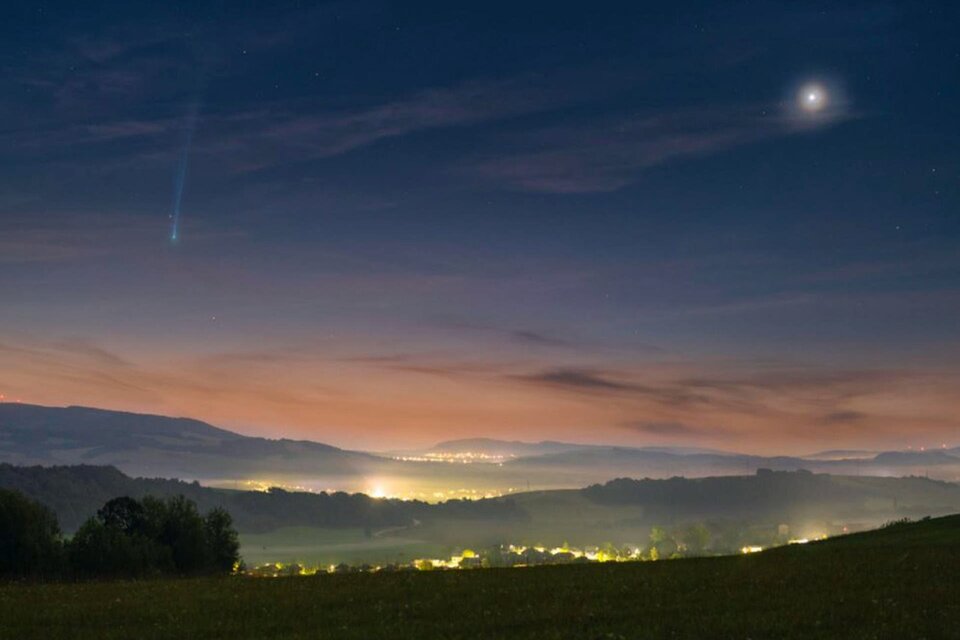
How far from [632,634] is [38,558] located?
1968 inches

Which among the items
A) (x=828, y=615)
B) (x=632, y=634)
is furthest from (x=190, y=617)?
(x=828, y=615)

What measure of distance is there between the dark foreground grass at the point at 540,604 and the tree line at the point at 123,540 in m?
19.6

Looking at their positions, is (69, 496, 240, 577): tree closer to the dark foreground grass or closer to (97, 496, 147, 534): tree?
(97, 496, 147, 534): tree

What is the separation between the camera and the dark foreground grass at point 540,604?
2330 centimetres

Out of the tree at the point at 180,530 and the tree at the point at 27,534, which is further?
the tree at the point at 180,530

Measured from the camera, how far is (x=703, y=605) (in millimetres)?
26172

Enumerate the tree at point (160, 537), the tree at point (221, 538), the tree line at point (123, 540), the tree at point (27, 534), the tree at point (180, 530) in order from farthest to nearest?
the tree at point (221, 538) → the tree at point (180, 530) → the tree at point (160, 537) → the tree at point (27, 534) → the tree line at point (123, 540)

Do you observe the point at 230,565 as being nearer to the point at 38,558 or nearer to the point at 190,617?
the point at 38,558

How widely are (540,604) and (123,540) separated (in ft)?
145

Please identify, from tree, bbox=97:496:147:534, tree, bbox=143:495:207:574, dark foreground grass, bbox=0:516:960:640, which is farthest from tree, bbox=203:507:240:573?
dark foreground grass, bbox=0:516:960:640

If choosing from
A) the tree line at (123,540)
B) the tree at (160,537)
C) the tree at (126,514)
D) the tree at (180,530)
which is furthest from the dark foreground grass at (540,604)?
the tree at (180,530)

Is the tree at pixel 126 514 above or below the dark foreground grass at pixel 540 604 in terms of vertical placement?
above

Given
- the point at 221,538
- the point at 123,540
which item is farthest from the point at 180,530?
the point at 123,540

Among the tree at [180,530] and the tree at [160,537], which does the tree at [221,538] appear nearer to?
the tree at [160,537]
